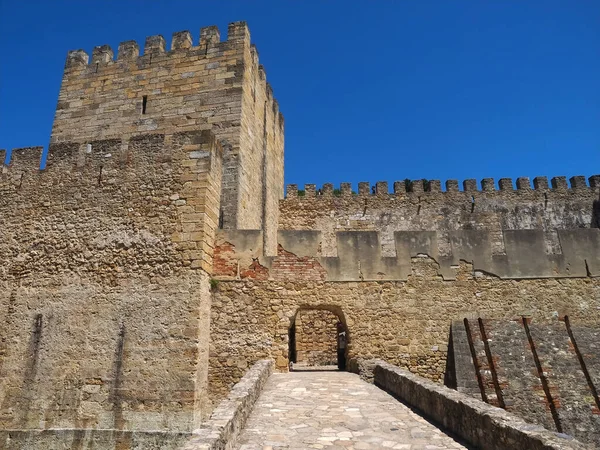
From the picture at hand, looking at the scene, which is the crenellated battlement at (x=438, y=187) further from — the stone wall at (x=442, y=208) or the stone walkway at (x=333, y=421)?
the stone walkway at (x=333, y=421)

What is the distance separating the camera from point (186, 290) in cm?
845

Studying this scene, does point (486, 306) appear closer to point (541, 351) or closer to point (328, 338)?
point (541, 351)

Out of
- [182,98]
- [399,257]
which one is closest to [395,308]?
[399,257]

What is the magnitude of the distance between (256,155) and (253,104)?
145 centimetres

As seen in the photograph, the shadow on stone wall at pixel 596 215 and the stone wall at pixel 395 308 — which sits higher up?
the shadow on stone wall at pixel 596 215

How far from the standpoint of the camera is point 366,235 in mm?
10109

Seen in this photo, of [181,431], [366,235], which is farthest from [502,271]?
[181,431]

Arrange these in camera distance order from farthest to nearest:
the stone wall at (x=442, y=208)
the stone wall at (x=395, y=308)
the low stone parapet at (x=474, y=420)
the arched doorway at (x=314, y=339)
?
the stone wall at (x=442, y=208)
the arched doorway at (x=314, y=339)
the stone wall at (x=395, y=308)
the low stone parapet at (x=474, y=420)

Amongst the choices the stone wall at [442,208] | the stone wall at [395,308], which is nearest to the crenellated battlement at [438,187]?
the stone wall at [442,208]

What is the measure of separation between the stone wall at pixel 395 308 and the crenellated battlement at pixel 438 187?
1083 centimetres

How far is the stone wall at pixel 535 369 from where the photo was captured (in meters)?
7.15

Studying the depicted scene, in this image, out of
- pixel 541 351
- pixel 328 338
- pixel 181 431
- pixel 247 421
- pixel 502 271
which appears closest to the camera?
pixel 247 421

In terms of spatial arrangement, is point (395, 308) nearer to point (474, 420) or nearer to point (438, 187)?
point (474, 420)

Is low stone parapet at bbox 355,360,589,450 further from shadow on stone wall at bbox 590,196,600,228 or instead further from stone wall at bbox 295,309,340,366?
shadow on stone wall at bbox 590,196,600,228
